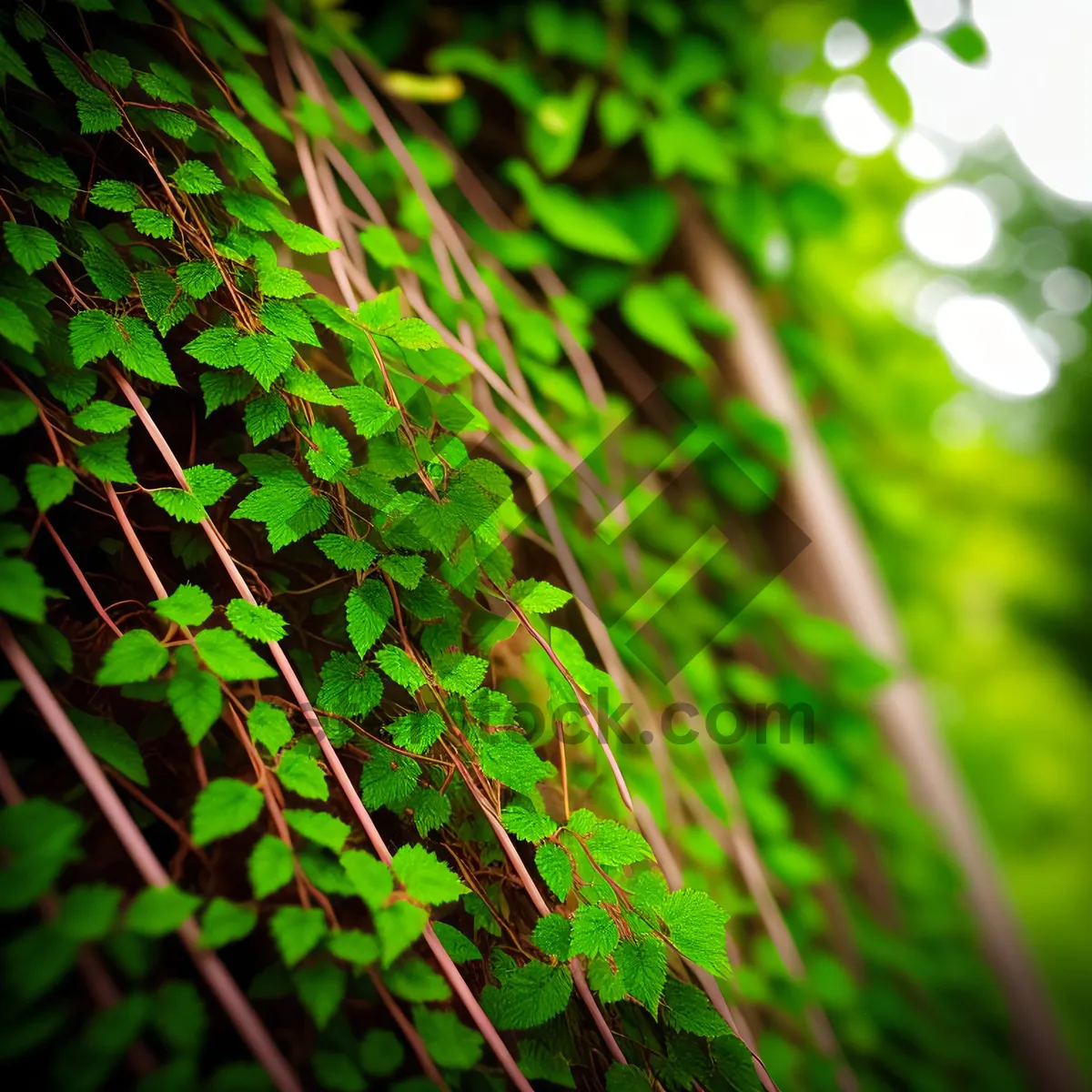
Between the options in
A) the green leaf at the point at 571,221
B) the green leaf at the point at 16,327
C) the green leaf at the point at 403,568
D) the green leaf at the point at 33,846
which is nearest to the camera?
the green leaf at the point at 33,846

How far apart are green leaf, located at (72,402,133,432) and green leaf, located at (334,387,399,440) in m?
0.20

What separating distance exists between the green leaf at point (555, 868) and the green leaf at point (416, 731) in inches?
6.3

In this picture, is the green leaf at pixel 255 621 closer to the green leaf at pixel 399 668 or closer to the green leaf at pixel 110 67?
the green leaf at pixel 399 668

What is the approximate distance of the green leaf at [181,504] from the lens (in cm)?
63

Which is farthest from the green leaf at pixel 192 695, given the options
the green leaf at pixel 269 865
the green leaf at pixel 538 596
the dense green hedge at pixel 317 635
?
the green leaf at pixel 538 596

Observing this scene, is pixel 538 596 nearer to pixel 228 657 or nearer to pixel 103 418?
pixel 228 657

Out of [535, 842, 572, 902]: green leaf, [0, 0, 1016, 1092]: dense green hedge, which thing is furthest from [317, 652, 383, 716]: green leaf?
[535, 842, 572, 902]: green leaf

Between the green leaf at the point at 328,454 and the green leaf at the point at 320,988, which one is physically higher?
the green leaf at the point at 328,454

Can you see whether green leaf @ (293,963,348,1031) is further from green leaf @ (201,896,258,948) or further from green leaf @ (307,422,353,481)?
green leaf @ (307,422,353,481)

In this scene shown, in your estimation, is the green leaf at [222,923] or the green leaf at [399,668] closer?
the green leaf at [222,923]

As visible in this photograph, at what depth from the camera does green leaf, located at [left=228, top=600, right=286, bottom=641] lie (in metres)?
0.62

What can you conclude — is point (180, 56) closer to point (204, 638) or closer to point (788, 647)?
point (204, 638)

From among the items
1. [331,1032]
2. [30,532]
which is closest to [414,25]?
[30,532]

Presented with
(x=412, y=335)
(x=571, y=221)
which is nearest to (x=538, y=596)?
(x=412, y=335)
